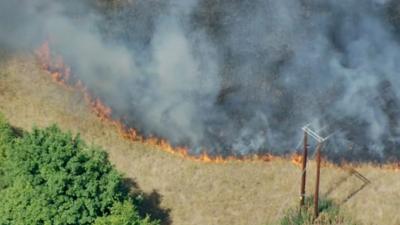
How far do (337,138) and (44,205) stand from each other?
1736 cm

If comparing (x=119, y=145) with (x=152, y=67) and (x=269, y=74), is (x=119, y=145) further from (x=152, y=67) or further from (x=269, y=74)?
(x=269, y=74)

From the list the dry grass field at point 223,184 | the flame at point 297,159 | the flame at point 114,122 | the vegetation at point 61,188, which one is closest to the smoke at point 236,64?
the flame at point 114,122

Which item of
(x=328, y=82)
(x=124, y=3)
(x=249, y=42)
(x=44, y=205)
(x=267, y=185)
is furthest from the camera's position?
(x=124, y=3)

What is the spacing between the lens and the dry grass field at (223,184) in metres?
41.3

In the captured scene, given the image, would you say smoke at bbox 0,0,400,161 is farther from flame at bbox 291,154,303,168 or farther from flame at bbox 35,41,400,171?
flame at bbox 291,154,303,168

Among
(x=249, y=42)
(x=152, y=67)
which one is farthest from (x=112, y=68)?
(x=249, y=42)

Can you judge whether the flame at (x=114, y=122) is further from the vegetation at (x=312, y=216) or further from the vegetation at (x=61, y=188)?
the vegetation at (x=61, y=188)

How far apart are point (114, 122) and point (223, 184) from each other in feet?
26.2

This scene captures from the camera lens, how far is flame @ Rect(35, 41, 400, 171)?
43.7m

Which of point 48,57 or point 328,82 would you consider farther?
point 48,57

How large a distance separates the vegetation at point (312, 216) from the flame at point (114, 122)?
3.42 meters

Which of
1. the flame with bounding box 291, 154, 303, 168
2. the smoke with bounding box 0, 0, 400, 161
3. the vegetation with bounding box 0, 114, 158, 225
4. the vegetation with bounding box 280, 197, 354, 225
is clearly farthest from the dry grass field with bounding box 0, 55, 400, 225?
the vegetation with bounding box 0, 114, 158, 225

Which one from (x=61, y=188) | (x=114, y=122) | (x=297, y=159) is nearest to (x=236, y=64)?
(x=297, y=159)

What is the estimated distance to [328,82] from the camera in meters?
46.7
